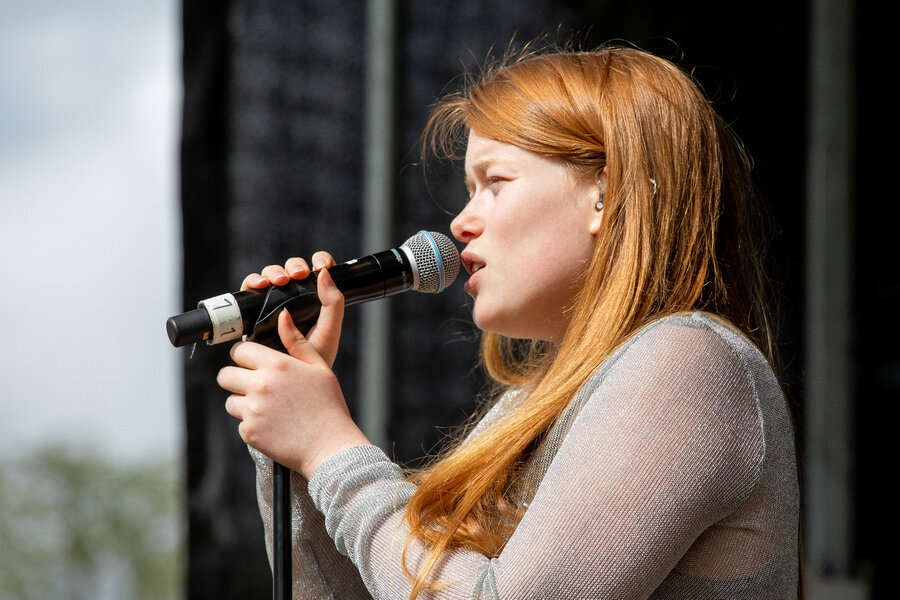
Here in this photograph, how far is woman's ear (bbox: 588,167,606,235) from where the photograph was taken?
3.47 ft

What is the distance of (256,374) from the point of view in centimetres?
93

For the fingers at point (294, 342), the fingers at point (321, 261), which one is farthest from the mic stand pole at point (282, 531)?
the fingers at point (321, 261)

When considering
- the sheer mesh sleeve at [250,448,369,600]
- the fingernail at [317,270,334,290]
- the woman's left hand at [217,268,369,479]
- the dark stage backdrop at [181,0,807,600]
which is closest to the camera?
the woman's left hand at [217,268,369,479]

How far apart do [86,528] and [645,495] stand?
2.40 meters

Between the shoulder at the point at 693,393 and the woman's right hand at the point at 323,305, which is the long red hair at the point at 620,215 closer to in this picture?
the shoulder at the point at 693,393

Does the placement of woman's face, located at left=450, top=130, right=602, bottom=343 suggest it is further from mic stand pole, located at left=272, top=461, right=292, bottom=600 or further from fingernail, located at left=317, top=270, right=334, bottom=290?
mic stand pole, located at left=272, top=461, right=292, bottom=600

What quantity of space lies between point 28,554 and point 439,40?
194 cm

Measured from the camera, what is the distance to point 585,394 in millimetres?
928

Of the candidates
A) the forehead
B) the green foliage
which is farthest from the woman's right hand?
the green foliage

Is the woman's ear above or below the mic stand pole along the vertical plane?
above

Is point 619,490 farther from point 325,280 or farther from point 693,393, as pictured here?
point 325,280

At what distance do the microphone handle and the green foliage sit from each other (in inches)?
65.7

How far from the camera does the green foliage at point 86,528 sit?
2.51 metres

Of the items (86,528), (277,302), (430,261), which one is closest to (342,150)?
(430,261)
